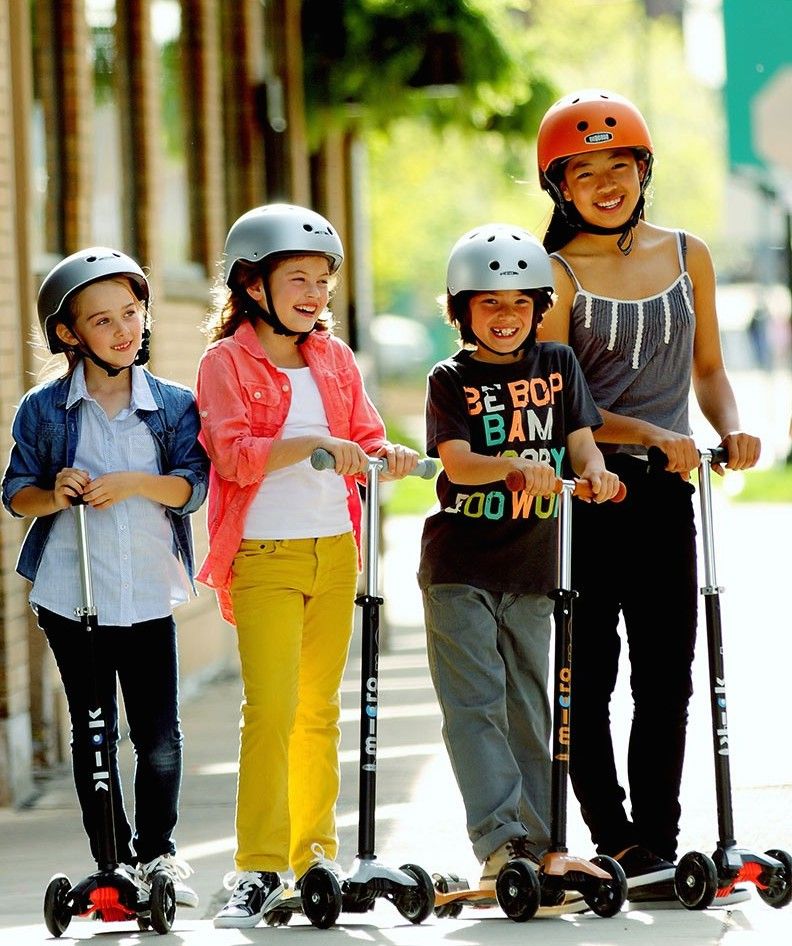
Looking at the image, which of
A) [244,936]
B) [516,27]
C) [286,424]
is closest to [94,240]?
[286,424]

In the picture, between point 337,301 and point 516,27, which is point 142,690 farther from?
point 337,301

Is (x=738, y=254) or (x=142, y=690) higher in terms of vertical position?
(x=738, y=254)

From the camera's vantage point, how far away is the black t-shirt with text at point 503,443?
17.3 feet

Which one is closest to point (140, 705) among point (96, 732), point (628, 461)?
point (96, 732)

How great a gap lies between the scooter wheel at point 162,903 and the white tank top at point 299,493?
0.95 meters

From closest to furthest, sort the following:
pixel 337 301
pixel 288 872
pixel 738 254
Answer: pixel 288 872, pixel 337 301, pixel 738 254

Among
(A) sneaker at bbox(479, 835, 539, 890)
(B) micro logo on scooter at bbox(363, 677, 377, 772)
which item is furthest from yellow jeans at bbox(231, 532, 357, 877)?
(A) sneaker at bbox(479, 835, 539, 890)

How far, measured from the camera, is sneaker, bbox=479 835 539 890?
5.24 meters

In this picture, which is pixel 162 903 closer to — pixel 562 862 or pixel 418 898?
pixel 418 898

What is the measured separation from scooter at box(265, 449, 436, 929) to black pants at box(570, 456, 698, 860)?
0.64 metres

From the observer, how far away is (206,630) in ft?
35.2

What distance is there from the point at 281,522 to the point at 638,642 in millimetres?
1079

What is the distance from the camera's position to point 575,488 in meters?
5.08

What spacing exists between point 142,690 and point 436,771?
8.94ft
